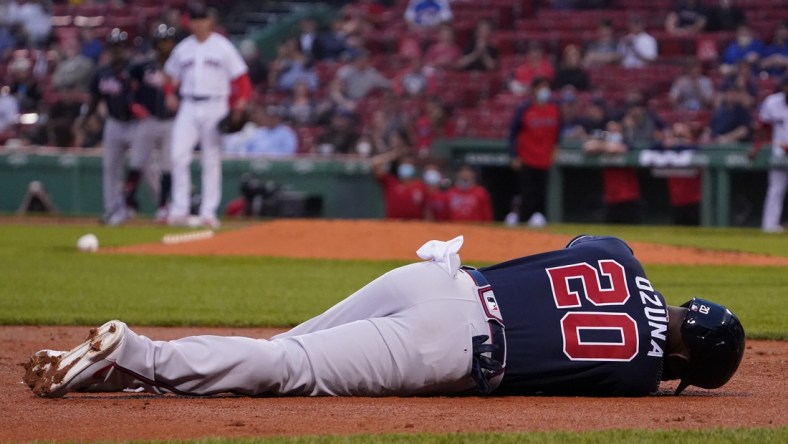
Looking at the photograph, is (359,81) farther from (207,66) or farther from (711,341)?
(711,341)

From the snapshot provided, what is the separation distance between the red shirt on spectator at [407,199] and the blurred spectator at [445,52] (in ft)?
11.1

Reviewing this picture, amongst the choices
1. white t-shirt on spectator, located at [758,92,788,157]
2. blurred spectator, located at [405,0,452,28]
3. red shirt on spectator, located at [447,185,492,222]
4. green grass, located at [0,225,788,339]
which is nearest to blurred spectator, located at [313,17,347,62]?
blurred spectator, located at [405,0,452,28]

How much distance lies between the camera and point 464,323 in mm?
4828

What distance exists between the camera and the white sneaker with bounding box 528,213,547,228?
62.7ft

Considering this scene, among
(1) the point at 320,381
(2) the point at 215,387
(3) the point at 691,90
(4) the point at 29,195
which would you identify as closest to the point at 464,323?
(1) the point at 320,381

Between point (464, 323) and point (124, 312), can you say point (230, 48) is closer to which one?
point (124, 312)

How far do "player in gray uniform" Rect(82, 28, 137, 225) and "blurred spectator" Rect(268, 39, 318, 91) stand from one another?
5.59 meters

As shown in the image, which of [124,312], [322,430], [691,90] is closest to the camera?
[322,430]

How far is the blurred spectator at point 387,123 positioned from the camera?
68.4 feet

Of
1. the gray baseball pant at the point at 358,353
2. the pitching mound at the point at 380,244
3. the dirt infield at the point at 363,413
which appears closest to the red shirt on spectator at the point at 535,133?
the pitching mound at the point at 380,244

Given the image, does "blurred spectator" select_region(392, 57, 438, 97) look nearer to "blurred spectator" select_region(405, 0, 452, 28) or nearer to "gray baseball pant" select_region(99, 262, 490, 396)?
"blurred spectator" select_region(405, 0, 452, 28)

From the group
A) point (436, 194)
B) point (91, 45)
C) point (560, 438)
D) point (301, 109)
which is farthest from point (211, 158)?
point (560, 438)

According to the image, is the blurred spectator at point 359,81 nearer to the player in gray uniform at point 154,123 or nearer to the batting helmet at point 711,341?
the player in gray uniform at point 154,123

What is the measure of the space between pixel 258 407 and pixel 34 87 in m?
21.7
